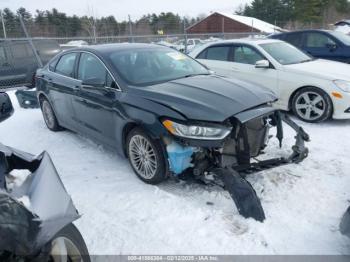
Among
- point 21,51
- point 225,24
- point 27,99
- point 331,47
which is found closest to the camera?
point 27,99

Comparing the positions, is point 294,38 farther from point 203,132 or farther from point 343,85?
point 203,132

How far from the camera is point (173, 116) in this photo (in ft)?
11.0

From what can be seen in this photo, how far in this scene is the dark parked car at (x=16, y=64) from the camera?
1030cm

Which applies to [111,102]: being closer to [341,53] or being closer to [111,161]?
[111,161]

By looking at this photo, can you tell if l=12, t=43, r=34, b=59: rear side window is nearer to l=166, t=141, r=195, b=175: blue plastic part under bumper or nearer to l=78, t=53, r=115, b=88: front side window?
l=78, t=53, r=115, b=88: front side window

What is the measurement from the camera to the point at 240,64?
688 cm

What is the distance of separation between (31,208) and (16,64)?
10002mm

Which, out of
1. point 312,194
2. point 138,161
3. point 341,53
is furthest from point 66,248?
point 341,53

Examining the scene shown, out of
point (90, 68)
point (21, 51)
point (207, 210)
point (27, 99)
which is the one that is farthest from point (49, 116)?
point (21, 51)

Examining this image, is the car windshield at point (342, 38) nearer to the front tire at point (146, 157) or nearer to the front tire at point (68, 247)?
the front tire at point (146, 157)

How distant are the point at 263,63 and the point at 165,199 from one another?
3929 millimetres

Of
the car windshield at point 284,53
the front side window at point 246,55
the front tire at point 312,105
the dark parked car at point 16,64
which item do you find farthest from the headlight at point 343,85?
the dark parked car at point 16,64

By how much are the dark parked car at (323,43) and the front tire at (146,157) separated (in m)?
6.97

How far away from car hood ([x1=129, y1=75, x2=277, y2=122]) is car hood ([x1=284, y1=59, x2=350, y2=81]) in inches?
91.6
